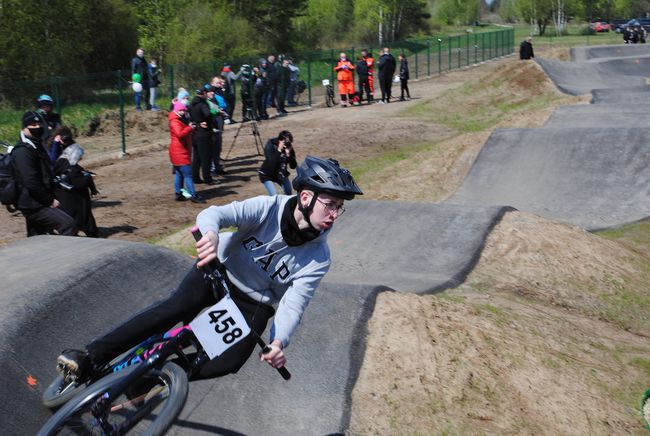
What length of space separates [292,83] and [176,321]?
2798cm

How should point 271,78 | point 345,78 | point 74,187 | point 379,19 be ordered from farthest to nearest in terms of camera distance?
point 379,19, point 345,78, point 271,78, point 74,187

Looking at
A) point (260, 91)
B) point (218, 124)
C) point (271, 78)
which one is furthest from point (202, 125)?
point (271, 78)

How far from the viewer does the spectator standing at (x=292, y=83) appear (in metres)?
31.7

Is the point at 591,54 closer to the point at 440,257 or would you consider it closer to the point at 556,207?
the point at 556,207

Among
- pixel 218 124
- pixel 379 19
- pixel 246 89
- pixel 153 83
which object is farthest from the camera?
pixel 379 19

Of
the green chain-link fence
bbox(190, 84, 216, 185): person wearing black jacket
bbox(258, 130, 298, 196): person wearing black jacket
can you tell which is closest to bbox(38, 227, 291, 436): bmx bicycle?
bbox(258, 130, 298, 196): person wearing black jacket

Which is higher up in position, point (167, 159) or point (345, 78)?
point (345, 78)

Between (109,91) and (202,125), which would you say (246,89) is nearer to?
(109,91)

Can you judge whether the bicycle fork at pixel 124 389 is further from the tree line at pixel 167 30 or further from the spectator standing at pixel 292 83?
the spectator standing at pixel 292 83

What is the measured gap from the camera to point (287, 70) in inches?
1235

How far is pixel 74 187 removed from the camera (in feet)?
37.0

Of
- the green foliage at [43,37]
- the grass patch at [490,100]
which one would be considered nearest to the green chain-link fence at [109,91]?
the green foliage at [43,37]

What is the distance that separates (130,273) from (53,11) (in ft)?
90.3

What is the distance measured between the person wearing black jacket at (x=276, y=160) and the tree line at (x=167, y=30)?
60.2ft
